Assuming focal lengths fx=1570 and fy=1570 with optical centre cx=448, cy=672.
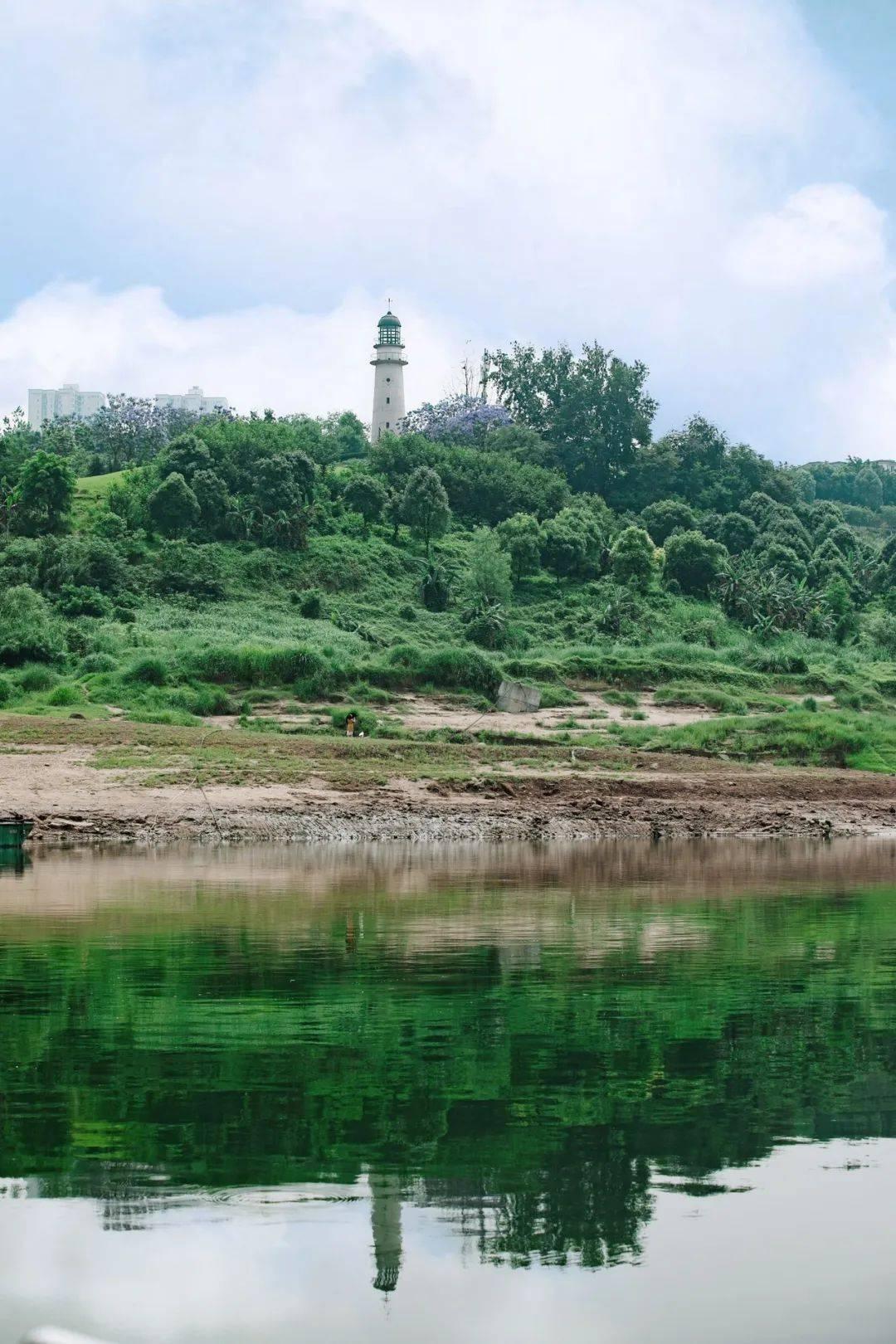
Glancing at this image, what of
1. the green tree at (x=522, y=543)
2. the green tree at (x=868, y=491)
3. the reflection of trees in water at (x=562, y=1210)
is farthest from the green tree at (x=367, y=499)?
the green tree at (x=868, y=491)

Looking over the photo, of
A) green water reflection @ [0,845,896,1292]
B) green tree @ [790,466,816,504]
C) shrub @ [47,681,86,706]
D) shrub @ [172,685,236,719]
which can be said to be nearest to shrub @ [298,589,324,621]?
shrub @ [172,685,236,719]

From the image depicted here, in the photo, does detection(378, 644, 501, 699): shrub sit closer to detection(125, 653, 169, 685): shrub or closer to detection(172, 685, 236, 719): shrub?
detection(172, 685, 236, 719): shrub

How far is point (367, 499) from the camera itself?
9325 cm

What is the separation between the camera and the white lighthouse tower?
124875mm

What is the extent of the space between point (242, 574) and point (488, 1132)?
2771 inches

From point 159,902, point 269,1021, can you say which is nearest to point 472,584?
point 159,902

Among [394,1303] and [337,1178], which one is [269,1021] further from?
[394,1303]

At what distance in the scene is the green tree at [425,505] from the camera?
92250 mm

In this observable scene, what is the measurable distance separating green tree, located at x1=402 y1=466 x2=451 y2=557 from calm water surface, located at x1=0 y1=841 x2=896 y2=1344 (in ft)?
235

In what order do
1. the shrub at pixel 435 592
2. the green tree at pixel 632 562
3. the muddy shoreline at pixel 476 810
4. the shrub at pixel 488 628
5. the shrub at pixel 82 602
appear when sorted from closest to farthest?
the muddy shoreline at pixel 476 810
the shrub at pixel 82 602
the shrub at pixel 488 628
the shrub at pixel 435 592
the green tree at pixel 632 562

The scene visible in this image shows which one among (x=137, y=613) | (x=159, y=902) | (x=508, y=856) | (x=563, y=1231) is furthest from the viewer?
(x=137, y=613)

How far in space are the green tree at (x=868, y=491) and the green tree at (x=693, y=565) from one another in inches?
3403

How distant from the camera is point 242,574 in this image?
7969 cm

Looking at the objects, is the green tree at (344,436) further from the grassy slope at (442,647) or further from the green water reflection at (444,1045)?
the green water reflection at (444,1045)
